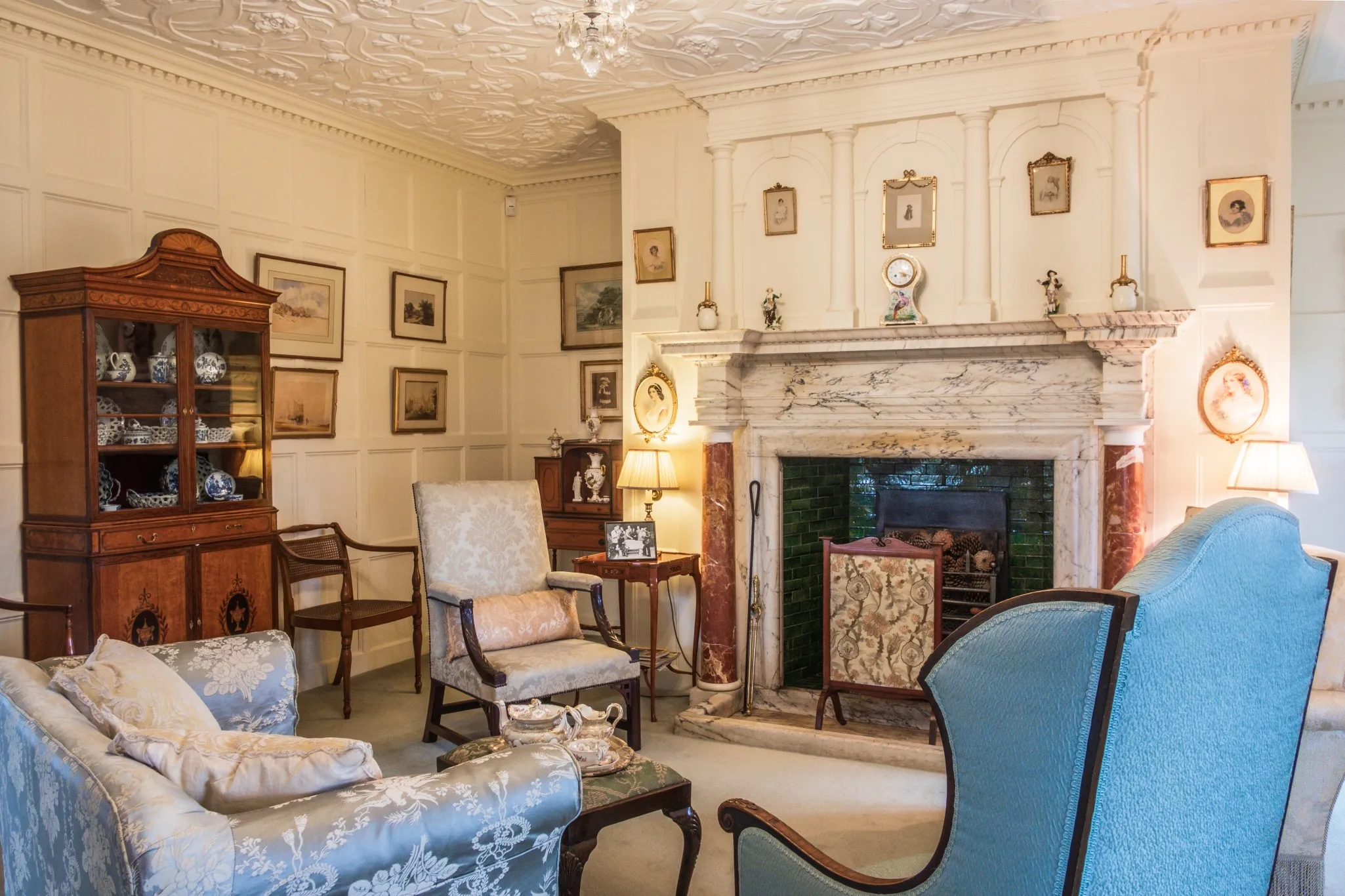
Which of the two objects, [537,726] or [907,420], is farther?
[907,420]

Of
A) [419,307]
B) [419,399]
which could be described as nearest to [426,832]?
[419,399]

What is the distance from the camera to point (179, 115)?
15.0 ft

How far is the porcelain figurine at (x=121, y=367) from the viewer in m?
3.90

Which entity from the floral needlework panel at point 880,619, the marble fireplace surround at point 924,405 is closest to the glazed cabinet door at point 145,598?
the marble fireplace surround at point 924,405

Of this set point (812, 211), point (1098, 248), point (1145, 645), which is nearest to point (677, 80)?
point (812, 211)

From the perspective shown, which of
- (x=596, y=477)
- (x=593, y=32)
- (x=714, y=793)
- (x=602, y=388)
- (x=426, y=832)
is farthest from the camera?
(x=602, y=388)

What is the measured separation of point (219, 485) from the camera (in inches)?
170

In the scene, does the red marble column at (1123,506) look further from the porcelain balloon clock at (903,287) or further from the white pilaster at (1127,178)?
the porcelain balloon clock at (903,287)

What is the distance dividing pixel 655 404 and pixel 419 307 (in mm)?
1781

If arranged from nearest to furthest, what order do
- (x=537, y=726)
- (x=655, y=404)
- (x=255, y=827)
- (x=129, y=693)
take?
(x=255, y=827)
(x=129, y=693)
(x=537, y=726)
(x=655, y=404)

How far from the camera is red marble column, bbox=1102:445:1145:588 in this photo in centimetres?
404

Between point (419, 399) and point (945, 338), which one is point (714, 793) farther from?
point (419, 399)

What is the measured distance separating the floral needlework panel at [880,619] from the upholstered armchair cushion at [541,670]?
2.93 feet

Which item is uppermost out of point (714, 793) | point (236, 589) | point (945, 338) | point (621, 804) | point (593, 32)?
point (593, 32)
